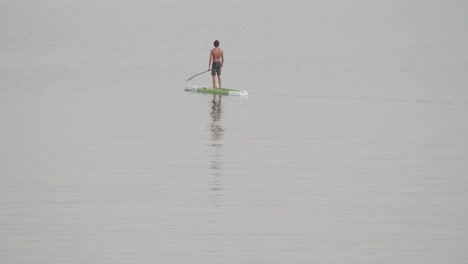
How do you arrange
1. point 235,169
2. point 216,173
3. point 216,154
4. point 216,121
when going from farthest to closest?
point 216,121, point 216,154, point 235,169, point 216,173

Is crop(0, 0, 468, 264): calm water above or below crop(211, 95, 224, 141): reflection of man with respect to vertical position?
below

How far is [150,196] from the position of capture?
1639cm

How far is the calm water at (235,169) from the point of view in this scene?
13141 millimetres

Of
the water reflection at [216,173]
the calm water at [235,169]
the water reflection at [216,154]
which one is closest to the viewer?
the calm water at [235,169]

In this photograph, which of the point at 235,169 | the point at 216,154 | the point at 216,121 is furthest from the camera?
the point at 216,121

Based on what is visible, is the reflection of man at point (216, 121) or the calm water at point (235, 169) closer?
the calm water at point (235, 169)

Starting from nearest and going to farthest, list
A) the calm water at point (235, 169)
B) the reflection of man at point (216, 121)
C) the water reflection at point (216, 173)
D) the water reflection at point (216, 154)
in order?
1. the calm water at point (235, 169)
2. the water reflection at point (216, 173)
3. the water reflection at point (216, 154)
4. the reflection of man at point (216, 121)

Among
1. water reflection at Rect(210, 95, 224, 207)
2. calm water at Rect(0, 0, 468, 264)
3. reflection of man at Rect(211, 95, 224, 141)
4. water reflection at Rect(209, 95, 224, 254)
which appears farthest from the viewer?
reflection of man at Rect(211, 95, 224, 141)

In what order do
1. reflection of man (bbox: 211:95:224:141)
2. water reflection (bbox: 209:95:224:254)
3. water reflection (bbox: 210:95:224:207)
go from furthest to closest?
1. reflection of man (bbox: 211:95:224:141)
2. water reflection (bbox: 210:95:224:207)
3. water reflection (bbox: 209:95:224:254)

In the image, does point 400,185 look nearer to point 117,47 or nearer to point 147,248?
point 147,248

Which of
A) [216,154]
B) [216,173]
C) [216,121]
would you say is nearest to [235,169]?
[216,173]

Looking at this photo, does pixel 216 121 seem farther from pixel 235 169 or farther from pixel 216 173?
pixel 216 173

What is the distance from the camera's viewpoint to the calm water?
13.1 m

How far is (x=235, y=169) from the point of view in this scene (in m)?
19.1
